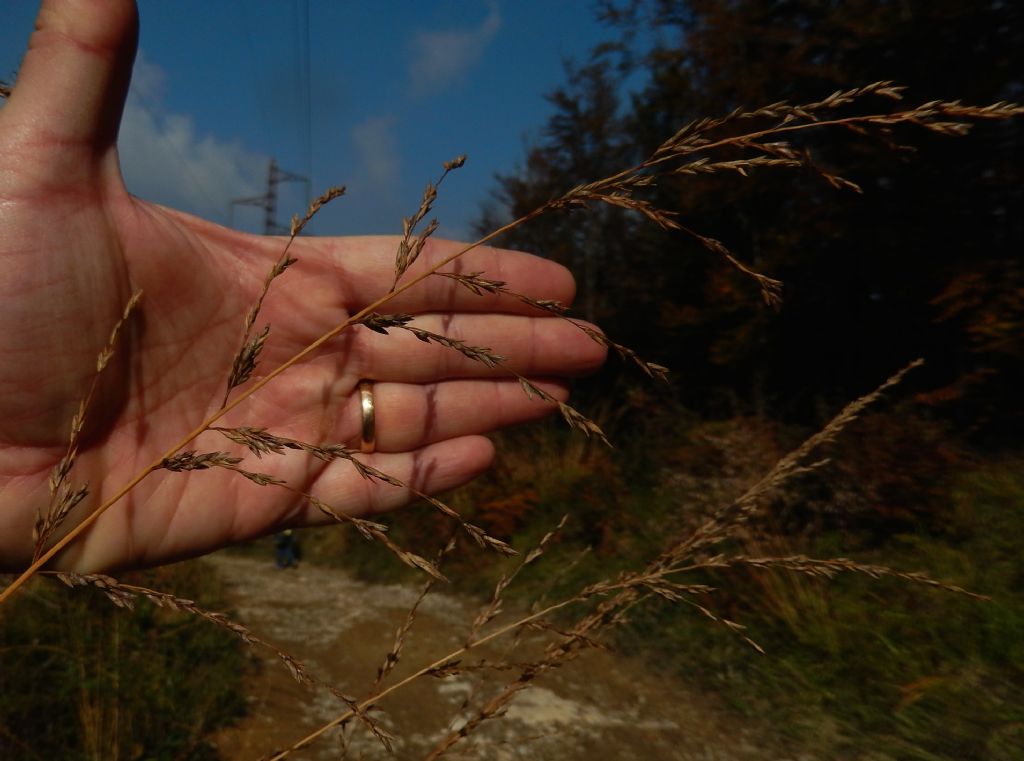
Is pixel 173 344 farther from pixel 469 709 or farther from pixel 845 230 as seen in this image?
pixel 845 230

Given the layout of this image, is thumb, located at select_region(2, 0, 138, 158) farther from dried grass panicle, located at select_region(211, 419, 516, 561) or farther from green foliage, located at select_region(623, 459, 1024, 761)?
green foliage, located at select_region(623, 459, 1024, 761)

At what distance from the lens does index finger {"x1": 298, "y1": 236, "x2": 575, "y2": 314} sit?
2086 mm

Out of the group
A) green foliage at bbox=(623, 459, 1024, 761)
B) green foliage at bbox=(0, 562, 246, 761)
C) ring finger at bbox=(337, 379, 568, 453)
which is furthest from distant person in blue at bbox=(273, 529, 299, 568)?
ring finger at bbox=(337, 379, 568, 453)

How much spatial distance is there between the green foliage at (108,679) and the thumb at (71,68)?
1.88 m

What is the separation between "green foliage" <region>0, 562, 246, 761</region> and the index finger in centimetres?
171

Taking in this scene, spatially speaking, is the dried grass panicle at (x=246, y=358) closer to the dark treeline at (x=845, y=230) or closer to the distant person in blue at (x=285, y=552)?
the dark treeline at (x=845, y=230)

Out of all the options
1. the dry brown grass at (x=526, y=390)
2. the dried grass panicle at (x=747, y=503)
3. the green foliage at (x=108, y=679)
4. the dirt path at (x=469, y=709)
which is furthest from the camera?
the dirt path at (x=469, y=709)

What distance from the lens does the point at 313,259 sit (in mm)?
2115

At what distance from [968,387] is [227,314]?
213 inches

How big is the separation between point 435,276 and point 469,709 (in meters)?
2.47

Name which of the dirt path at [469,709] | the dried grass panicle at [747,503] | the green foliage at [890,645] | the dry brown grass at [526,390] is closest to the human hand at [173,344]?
the dry brown grass at [526,390]

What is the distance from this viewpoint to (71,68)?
1.41 meters

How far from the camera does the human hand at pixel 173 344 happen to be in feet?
4.80

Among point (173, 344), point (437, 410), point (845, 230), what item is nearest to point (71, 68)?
point (173, 344)
